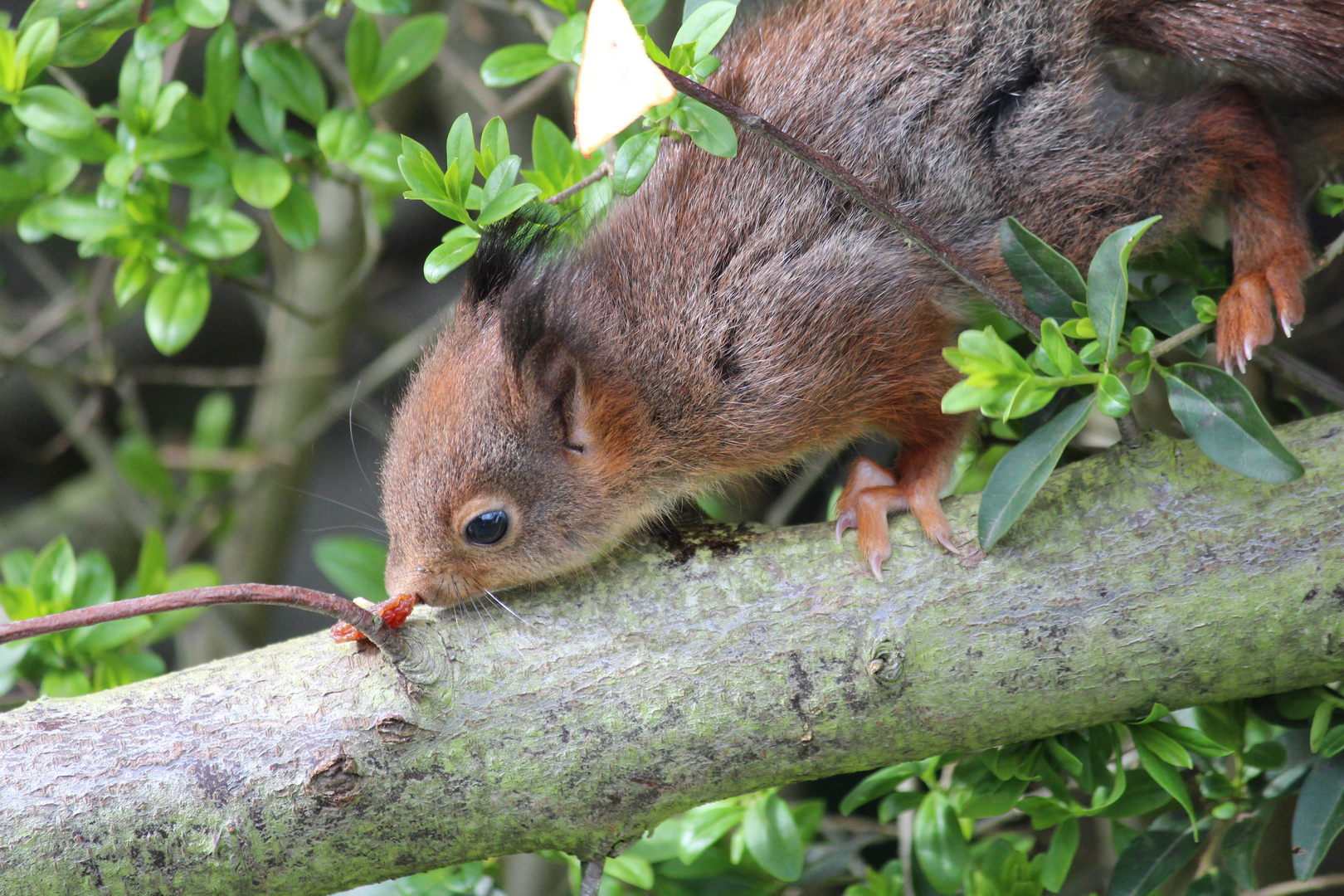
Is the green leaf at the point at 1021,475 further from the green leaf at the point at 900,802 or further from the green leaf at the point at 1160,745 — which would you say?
the green leaf at the point at 900,802

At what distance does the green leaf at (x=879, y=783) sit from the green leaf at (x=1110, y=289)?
88 cm

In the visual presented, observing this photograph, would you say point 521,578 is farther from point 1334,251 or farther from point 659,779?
point 1334,251

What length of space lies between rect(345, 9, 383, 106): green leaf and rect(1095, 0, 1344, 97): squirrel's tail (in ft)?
4.84

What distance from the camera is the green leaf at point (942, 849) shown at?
1.96 meters

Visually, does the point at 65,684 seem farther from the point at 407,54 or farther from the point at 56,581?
the point at 407,54

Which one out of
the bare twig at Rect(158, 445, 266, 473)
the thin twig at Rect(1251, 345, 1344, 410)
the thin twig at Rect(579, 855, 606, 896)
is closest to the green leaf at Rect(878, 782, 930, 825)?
the thin twig at Rect(579, 855, 606, 896)

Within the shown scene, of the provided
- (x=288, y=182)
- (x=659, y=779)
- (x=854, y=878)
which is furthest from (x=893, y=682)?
(x=288, y=182)

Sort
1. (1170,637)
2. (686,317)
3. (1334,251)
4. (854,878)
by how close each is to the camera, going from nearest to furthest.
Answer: (1170,637) < (1334,251) < (686,317) < (854,878)

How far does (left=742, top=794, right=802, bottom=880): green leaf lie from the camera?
6.43ft

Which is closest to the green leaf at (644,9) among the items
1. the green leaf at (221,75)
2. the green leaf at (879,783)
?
the green leaf at (221,75)

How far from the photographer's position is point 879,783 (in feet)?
6.55

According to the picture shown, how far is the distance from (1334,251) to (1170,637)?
0.76 metres

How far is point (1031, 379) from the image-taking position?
60.3 inches

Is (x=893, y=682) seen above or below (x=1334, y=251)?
below
